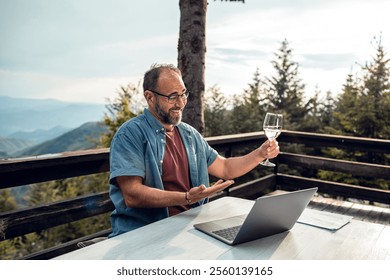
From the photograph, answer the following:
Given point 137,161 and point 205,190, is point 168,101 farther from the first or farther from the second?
point 205,190

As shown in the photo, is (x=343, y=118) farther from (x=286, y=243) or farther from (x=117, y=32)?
(x=117, y=32)

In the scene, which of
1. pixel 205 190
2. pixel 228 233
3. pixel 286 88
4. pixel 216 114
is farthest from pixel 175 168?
pixel 286 88

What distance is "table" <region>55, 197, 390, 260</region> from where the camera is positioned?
1013 mm

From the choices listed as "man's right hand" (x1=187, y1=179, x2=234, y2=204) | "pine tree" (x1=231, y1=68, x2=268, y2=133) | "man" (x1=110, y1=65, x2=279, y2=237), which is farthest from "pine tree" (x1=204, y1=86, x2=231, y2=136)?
"man's right hand" (x1=187, y1=179, x2=234, y2=204)

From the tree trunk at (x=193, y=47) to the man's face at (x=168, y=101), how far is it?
1.45m

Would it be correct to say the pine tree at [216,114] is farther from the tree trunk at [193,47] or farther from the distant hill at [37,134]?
the distant hill at [37,134]

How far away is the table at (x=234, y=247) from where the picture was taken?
101cm

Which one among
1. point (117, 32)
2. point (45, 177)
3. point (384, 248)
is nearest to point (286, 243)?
point (384, 248)

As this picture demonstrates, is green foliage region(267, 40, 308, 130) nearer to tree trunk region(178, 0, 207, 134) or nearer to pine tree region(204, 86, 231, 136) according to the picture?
pine tree region(204, 86, 231, 136)

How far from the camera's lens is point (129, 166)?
150 cm

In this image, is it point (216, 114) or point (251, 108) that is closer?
point (251, 108)

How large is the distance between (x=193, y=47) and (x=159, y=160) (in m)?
1.74

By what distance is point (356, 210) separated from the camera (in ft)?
10.8
